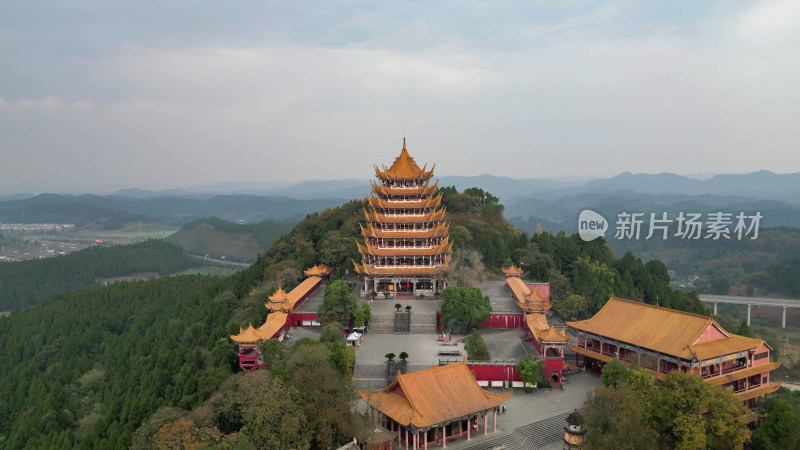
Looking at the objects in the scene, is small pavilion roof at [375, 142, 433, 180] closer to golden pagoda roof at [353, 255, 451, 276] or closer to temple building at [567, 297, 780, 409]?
golden pagoda roof at [353, 255, 451, 276]

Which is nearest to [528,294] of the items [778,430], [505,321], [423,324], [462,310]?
[505,321]

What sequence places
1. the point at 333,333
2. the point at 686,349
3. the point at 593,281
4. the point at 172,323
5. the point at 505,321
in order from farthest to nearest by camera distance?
1. the point at 172,323
2. the point at 593,281
3. the point at 505,321
4. the point at 333,333
5. the point at 686,349

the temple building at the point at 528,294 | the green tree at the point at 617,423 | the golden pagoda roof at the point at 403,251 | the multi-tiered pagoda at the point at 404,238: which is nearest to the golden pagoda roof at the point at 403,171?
the multi-tiered pagoda at the point at 404,238

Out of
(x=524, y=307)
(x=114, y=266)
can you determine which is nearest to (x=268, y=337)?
(x=524, y=307)

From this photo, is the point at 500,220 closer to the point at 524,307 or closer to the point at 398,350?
the point at 524,307

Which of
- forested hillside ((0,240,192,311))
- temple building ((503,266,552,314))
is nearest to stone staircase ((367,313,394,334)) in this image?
temple building ((503,266,552,314))

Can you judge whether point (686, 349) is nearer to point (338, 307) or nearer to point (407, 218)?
point (338, 307)

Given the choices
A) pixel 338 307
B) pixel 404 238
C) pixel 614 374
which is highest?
pixel 404 238
